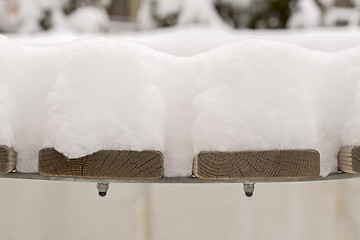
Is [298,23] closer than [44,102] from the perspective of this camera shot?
No

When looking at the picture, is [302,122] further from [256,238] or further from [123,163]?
[256,238]

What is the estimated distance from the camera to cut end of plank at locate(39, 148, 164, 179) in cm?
107

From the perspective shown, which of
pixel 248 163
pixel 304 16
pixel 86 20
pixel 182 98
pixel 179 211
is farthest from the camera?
pixel 86 20

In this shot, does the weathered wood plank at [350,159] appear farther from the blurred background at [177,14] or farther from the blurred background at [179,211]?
the blurred background at [177,14]

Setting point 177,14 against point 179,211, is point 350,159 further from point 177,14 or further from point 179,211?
point 177,14

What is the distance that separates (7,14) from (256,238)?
307 centimetres

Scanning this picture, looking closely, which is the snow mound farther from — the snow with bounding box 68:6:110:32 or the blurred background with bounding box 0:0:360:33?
the snow with bounding box 68:6:110:32

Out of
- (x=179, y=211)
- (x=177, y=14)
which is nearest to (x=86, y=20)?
(x=177, y=14)

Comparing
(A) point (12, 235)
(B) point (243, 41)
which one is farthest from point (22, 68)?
(A) point (12, 235)

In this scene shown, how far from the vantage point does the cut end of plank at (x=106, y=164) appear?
1066 mm

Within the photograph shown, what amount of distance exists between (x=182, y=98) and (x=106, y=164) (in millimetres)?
259

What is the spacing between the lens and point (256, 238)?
3.13m

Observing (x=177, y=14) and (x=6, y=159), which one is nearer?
(x=6, y=159)

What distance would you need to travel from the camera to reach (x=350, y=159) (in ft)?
3.66
